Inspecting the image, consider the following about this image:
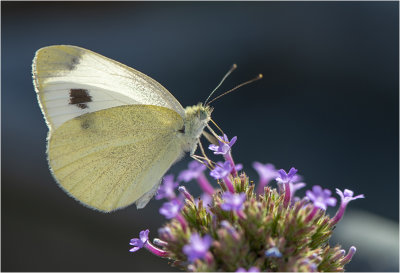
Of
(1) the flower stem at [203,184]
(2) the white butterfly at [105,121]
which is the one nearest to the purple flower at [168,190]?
(1) the flower stem at [203,184]

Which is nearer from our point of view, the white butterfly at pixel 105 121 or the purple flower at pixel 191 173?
the purple flower at pixel 191 173

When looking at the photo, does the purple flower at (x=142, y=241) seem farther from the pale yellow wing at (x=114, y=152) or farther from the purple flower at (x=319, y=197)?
the purple flower at (x=319, y=197)

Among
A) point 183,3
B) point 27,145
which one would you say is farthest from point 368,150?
point 27,145

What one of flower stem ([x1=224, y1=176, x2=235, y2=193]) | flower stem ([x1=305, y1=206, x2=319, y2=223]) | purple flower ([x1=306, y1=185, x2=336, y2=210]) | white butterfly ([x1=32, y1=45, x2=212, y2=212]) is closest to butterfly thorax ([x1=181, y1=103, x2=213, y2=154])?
white butterfly ([x1=32, y1=45, x2=212, y2=212])

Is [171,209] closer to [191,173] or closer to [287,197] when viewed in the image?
[191,173]

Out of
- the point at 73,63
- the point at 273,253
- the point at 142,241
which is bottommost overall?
the point at 142,241

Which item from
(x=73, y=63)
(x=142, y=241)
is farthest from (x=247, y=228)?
(x=73, y=63)

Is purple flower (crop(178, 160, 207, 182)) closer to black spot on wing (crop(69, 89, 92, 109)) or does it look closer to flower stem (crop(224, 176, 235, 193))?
flower stem (crop(224, 176, 235, 193))
